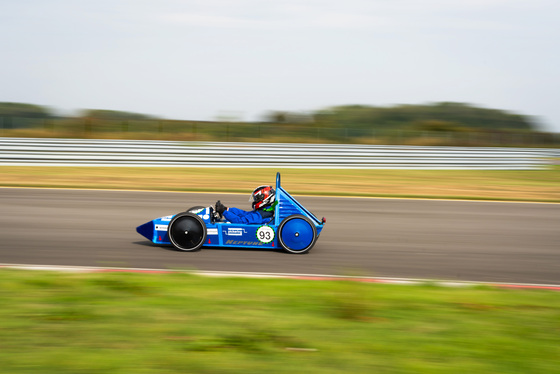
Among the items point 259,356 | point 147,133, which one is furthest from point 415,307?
point 147,133

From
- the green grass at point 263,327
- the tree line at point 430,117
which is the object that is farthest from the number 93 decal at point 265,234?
the tree line at point 430,117

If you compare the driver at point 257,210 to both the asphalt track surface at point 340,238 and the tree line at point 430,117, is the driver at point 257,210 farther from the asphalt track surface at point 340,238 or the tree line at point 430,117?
the tree line at point 430,117

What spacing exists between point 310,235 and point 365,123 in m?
34.2

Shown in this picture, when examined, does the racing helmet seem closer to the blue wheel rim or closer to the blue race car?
the blue race car

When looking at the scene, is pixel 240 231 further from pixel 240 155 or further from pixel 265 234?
pixel 240 155

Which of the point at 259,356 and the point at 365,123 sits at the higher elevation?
the point at 365,123

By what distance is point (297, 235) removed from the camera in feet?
25.6

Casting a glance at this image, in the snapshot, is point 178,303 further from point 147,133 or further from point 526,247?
point 147,133

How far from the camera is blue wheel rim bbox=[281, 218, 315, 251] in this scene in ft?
25.6

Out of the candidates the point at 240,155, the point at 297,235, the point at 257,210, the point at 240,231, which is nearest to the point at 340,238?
the point at 297,235

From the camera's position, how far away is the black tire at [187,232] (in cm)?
775

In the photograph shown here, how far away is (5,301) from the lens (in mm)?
4855

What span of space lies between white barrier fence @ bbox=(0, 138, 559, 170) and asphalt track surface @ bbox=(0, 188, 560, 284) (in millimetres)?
4308

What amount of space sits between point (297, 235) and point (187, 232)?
4.90ft
